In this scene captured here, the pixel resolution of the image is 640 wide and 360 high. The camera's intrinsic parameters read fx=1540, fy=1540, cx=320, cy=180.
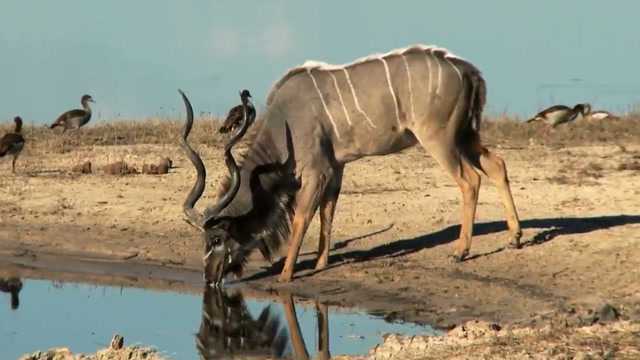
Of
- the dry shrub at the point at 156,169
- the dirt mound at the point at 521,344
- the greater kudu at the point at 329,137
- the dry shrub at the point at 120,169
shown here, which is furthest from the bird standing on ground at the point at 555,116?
the dirt mound at the point at 521,344

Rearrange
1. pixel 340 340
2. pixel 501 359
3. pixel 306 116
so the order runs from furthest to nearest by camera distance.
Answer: pixel 306 116 → pixel 340 340 → pixel 501 359

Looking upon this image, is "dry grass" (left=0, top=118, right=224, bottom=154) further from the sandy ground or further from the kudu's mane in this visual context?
the kudu's mane

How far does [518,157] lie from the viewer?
62.0ft

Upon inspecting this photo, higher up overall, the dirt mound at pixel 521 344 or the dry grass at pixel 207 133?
the dirt mound at pixel 521 344

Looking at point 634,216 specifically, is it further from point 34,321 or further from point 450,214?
point 34,321

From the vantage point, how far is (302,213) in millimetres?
12727

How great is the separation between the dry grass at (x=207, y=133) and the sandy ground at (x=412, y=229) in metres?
0.64

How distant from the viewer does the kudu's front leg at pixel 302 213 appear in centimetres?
1262

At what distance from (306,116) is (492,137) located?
808 cm

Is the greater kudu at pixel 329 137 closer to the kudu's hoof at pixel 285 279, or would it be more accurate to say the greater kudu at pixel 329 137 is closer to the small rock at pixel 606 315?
the kudu's hoof at pixel 285 279

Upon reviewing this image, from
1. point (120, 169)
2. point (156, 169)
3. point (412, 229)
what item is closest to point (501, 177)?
point (412, 229)

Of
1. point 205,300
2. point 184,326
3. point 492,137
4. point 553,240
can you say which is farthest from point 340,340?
point 492,137

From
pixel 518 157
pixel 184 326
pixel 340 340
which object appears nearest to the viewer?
pixel 340 340

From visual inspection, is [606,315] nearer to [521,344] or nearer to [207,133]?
[521,344]
